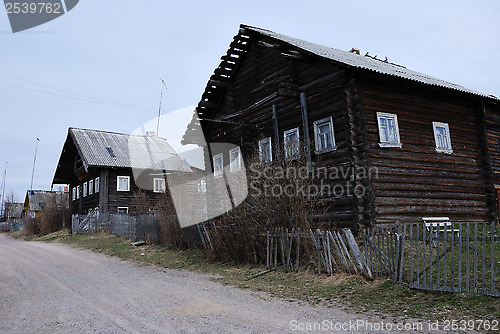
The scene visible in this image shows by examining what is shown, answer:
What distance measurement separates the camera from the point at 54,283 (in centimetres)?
1138

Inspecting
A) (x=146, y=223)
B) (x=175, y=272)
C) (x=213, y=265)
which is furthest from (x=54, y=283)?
(x=146, y=223)

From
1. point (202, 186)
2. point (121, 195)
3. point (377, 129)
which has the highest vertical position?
point (377, 129)

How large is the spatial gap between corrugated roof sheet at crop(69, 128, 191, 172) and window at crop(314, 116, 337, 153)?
71.4ft

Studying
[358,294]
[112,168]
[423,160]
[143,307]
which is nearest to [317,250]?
[358,294]

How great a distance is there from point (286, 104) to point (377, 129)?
13.8 ft

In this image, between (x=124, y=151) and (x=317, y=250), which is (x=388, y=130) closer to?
(x=317, y=250)

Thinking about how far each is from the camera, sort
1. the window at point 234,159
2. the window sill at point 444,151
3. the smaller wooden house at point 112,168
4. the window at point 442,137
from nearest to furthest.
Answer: the window sill at point 444,151, the window at point 442,137, the window at point 234,159, the smaller wooden house at point 112,168

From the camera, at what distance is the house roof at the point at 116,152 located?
109 ft

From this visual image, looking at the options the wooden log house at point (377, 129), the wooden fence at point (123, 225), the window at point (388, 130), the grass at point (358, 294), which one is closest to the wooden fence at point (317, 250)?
the grass at point (358, 294)

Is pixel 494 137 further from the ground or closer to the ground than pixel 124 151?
closer to the ground

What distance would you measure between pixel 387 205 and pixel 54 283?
1050 centimetres

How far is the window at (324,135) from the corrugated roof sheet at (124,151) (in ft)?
71.4

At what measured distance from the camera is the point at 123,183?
112 ft

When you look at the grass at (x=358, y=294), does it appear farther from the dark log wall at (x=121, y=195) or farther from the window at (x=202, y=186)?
the dark log wall at (x=121, y=195)
